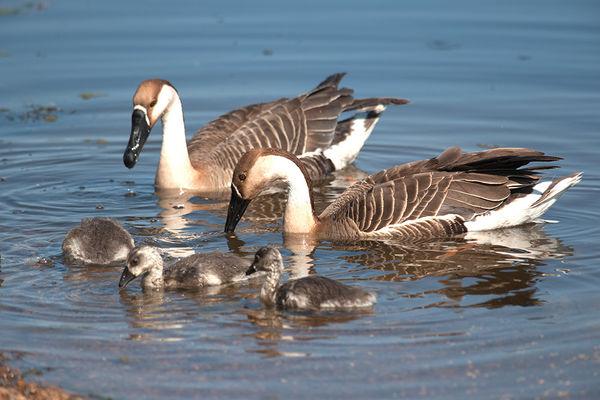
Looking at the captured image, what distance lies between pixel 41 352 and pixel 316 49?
39.5 feet

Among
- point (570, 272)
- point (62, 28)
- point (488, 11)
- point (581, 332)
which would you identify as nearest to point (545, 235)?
point (570, 272)

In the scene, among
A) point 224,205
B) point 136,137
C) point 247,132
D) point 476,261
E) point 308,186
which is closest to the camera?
point 476,261

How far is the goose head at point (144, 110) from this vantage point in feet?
45.7

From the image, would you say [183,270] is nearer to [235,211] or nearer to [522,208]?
[235,211]

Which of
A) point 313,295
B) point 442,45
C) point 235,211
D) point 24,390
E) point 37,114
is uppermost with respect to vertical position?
point 442,45

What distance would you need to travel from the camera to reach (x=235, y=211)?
40.4 ft

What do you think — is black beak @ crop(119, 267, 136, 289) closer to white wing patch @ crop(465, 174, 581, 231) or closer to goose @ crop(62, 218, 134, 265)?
goose @ crop(62, 218, 134, 265)

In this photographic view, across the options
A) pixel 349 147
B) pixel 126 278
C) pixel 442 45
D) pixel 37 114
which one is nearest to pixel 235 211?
pixel 126 278

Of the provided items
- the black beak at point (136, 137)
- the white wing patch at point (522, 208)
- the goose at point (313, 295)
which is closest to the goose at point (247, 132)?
the black beak at point (136, 137)

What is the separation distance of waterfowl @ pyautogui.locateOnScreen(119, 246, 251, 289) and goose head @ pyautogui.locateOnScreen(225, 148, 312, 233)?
7.08 feet

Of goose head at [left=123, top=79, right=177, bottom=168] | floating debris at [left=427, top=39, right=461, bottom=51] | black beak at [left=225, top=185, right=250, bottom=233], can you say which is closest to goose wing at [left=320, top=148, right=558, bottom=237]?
black beak at [left=225, top=185, right=250, bottom=233]

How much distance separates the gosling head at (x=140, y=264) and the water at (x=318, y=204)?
19cm

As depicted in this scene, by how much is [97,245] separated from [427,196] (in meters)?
3.59

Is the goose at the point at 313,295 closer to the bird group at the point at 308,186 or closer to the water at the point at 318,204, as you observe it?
the bird group at the point at 308,186
